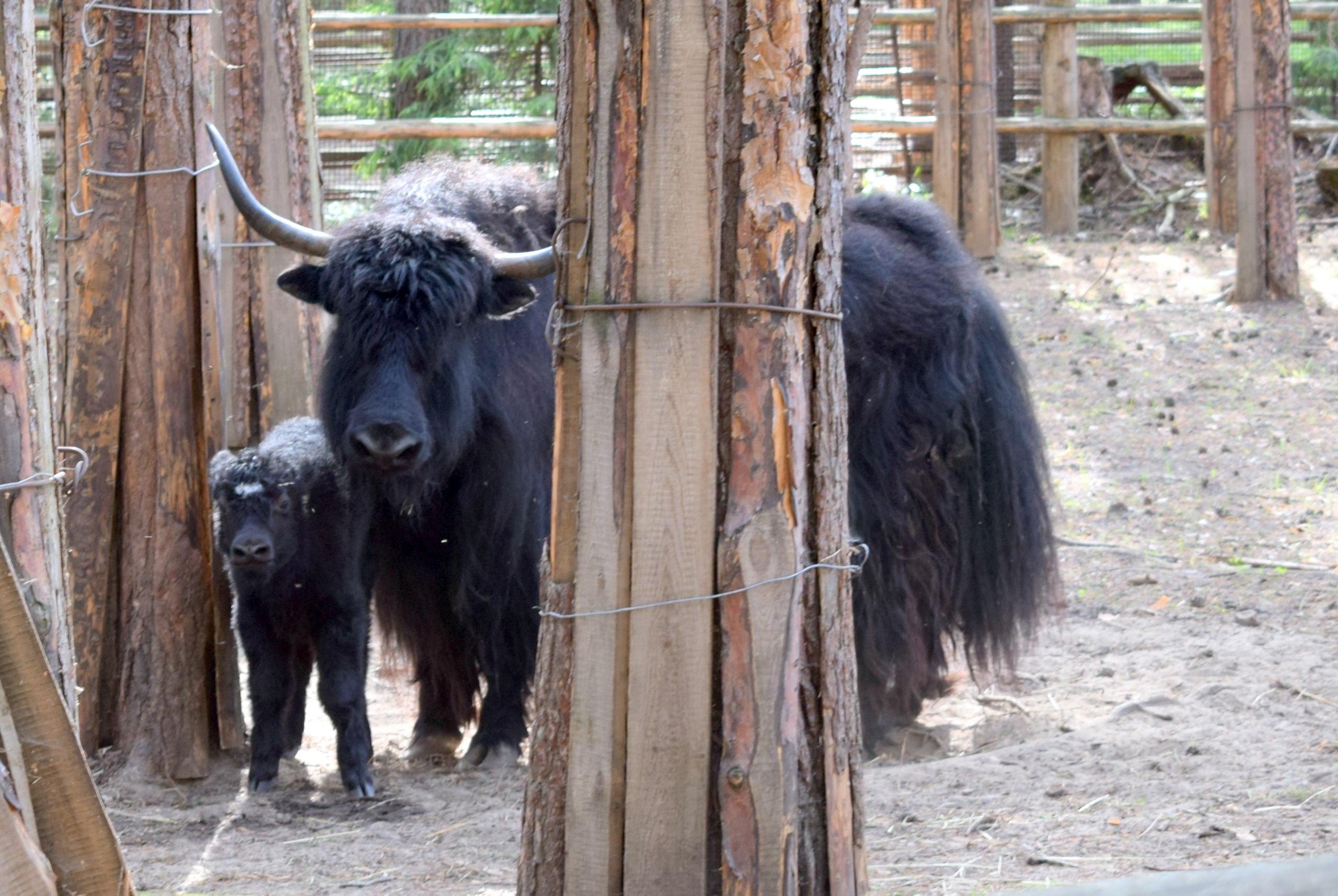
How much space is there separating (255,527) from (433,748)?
1.27 metres

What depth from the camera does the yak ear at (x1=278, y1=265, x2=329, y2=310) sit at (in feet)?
14.7

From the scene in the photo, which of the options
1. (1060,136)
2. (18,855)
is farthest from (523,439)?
(1060,136)

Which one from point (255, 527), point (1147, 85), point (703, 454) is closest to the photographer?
point (703, 454)

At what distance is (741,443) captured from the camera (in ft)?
8.18

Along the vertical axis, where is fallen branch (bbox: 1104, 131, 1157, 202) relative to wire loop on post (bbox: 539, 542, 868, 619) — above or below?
above

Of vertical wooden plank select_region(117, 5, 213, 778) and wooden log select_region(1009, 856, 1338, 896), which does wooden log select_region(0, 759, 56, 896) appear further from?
vertical wooden plank select_region(117, 5, 213, 778)

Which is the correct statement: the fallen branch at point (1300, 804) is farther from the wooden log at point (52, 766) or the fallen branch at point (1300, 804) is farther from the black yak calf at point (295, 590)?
the wooden log at point (52, 766)

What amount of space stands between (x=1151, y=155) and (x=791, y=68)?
12.8 meters

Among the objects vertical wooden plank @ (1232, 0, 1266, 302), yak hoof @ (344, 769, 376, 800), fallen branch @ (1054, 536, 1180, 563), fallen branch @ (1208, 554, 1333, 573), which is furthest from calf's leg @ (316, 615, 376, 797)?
vertical wooden plank @ (1232, 0, 1266, 302)

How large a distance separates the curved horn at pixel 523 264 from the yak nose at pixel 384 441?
0.68m

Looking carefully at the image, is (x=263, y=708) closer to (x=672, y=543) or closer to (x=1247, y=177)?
(x=672, y=543)

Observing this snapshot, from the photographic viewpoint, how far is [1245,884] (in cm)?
118

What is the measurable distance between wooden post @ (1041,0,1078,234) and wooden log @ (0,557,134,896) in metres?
11.2

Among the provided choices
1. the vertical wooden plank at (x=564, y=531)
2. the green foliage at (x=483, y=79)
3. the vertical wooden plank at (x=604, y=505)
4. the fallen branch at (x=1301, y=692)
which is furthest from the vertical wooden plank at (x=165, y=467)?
the green foliage at (x=483, y=79)
